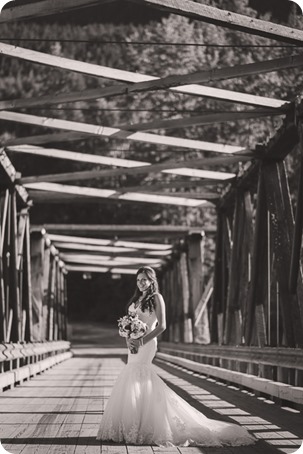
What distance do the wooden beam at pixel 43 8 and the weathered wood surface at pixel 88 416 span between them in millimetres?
3359

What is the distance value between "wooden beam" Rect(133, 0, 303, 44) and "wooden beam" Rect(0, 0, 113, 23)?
467 mm

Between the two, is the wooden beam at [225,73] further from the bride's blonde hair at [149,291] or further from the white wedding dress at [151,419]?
the white wedding dress at [151,419]

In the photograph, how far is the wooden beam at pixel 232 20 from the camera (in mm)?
7792

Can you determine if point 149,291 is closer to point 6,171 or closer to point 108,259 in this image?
point 6,171

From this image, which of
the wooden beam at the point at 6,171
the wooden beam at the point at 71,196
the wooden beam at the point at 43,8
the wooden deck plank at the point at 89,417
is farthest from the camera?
the wooden beam at the point at 71,196

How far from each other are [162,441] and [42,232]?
600 inches

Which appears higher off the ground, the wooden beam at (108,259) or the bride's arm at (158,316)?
the wooden beam at (108,259)

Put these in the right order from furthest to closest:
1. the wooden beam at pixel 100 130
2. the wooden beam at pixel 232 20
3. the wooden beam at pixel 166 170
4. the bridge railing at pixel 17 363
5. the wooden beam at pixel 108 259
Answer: the wooden beam at pixel 108 259 → the wooden beam at pixel 166 170 → the wooden beam at pixel 100 130 → the bridge railing at pixel 17 363 → the wooden beam at pixel 232 20

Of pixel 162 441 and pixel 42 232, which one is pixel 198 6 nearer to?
pixel 162 441

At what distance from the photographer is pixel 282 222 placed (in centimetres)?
1160

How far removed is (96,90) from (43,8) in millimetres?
2743

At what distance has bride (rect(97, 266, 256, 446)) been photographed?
22.4 feet

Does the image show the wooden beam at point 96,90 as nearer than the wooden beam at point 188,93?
Yes

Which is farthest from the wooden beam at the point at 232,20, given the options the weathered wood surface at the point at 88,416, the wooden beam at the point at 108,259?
the wooden beam at the point at 108,259
